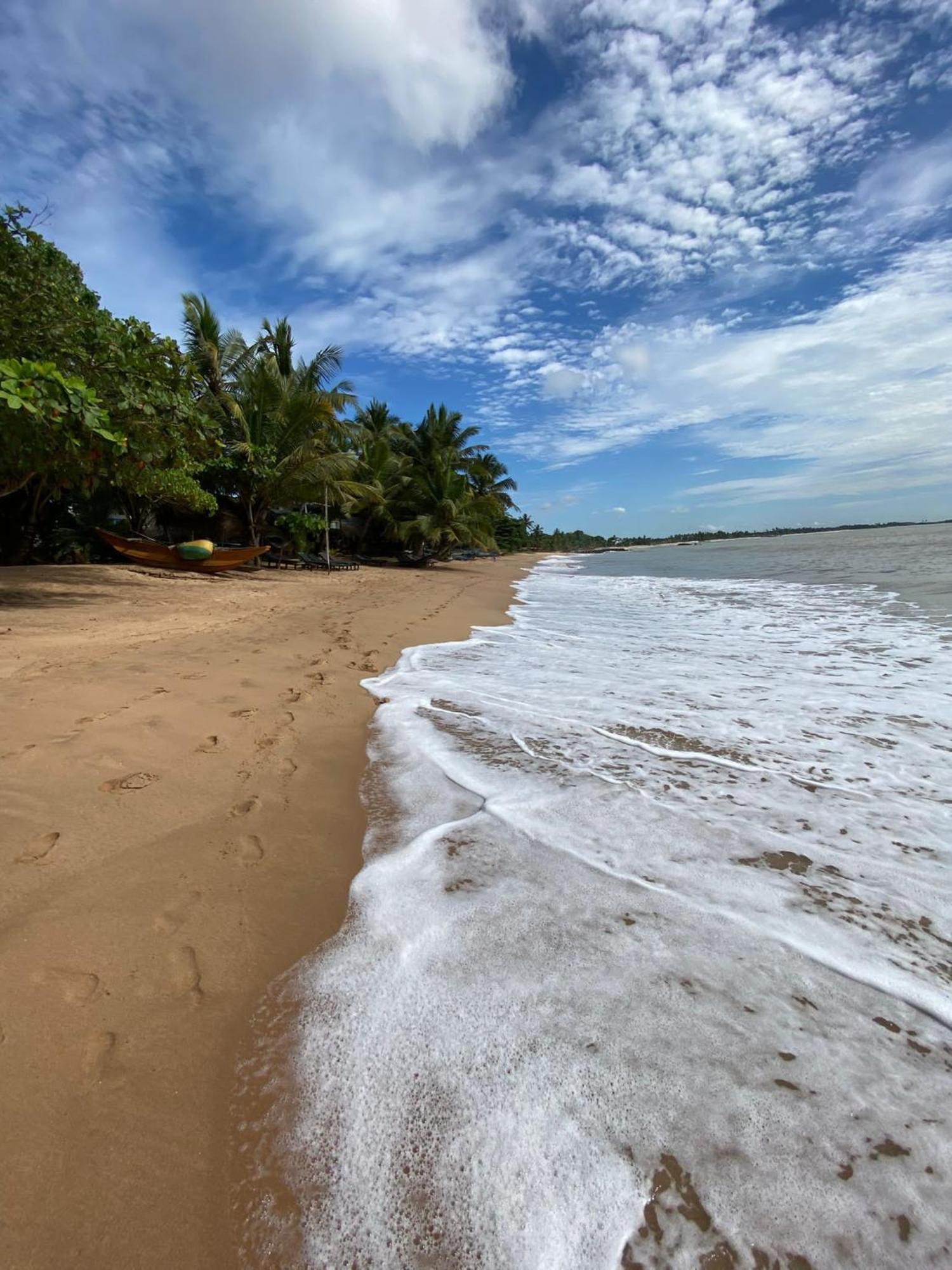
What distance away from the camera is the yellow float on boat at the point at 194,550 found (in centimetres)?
1341

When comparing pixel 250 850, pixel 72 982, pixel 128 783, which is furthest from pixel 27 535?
pixel 72 982

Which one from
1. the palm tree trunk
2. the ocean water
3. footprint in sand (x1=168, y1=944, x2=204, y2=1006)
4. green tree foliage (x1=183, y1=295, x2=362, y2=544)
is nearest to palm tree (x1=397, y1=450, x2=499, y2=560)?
green tree foliage (x1=183, y1=295, x2=362, y2=544)

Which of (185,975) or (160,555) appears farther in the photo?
(160,555)

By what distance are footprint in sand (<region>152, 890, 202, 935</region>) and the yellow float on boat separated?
42.9 ft

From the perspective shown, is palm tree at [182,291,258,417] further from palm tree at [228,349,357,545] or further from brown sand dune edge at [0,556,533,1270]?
brown sand dune edge at [0,556,533,1270]

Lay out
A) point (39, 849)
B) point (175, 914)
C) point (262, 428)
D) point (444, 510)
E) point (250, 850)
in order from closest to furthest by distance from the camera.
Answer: point (175, 914) < point (39, 849) < point (250, 850) < point (262, 428) < point (444, 510)

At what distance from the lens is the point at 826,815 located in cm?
275

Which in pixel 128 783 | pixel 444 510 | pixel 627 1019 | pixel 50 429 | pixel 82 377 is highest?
pixel 82 377

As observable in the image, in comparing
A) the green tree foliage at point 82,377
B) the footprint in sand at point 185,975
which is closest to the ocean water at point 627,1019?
the footprint in sand at point 185,975

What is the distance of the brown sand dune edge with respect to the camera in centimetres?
113

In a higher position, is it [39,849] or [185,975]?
[39,849]

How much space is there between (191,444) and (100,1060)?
32.6ft

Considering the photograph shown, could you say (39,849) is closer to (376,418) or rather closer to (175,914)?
(175,914)

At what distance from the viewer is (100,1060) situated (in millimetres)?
1398
